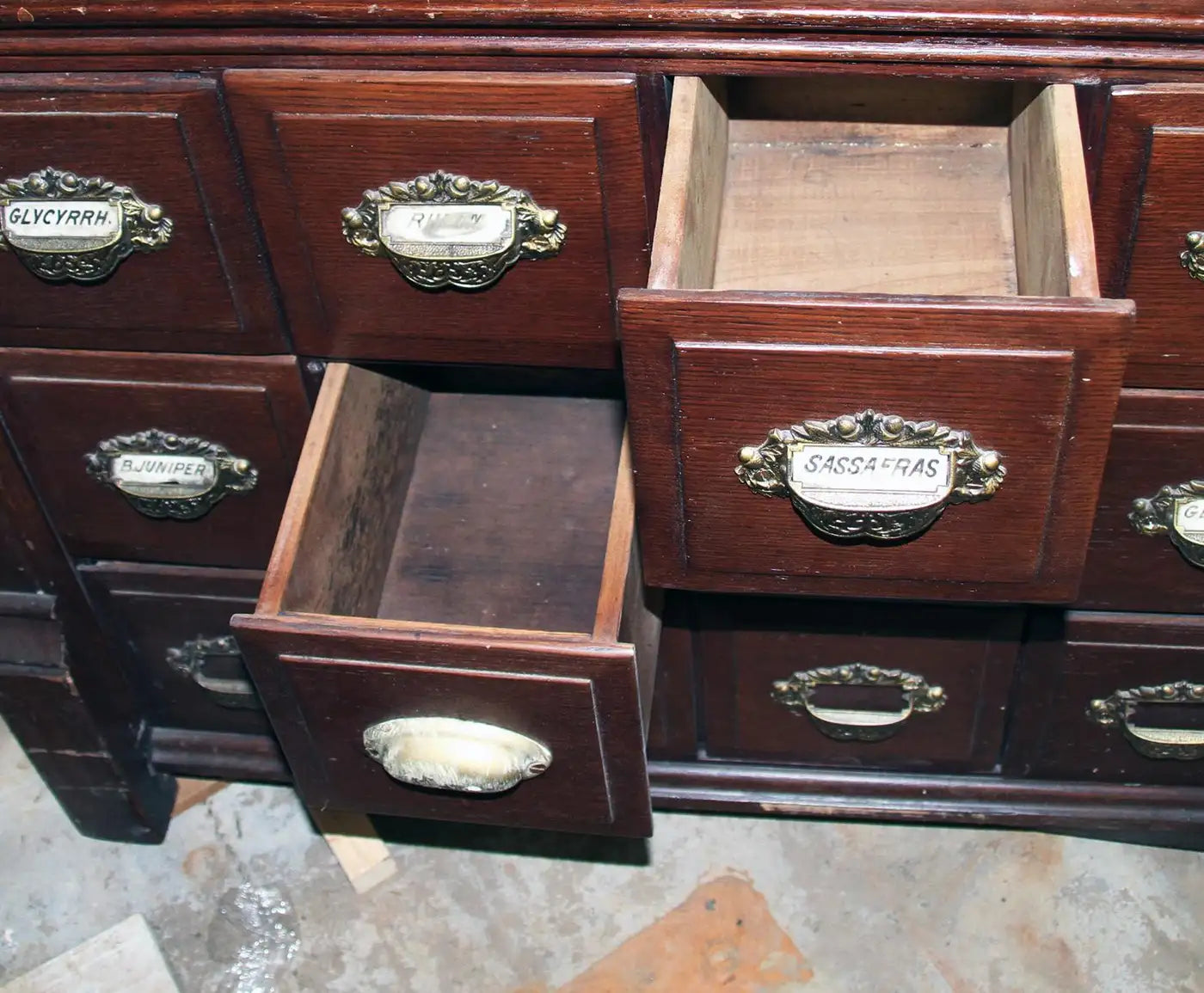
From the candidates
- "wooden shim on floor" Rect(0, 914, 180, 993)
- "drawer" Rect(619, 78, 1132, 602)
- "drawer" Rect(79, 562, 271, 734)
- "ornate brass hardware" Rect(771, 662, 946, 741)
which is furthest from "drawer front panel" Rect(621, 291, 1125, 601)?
"wooden shim on floor" Rect(0, 914, 180, 993)

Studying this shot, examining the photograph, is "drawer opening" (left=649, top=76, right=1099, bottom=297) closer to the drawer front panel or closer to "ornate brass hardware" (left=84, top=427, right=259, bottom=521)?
the drawer front panel

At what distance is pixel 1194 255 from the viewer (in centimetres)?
75

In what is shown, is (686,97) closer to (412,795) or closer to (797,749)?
(412,795)

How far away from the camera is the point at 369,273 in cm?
84

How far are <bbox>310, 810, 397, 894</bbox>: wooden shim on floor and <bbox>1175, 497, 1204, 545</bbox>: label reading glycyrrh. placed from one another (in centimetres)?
70

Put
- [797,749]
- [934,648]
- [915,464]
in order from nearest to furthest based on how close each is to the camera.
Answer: [915,464], [934,648], [797,749]

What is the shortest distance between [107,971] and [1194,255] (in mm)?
962

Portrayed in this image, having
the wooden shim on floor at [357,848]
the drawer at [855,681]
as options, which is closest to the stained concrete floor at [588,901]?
the wooden shim on floor at [357,848]

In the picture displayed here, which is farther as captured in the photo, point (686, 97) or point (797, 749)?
point (797, 749)

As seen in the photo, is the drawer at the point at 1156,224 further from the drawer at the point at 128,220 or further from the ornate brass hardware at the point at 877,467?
the drawer at the point at 128,220

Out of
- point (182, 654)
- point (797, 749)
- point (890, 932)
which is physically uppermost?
point (182, 654)

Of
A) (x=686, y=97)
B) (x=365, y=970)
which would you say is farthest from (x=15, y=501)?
(x=686, y=97)

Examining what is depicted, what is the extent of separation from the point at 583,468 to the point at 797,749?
29 centimetres

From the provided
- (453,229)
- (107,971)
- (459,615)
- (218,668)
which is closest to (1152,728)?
(459,615)
